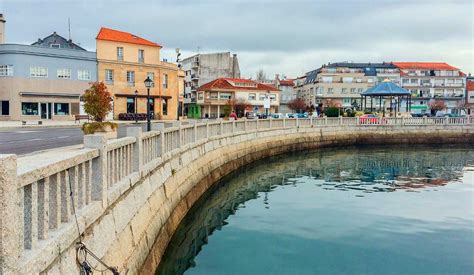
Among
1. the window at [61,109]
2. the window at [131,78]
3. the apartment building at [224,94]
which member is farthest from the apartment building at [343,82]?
the window at [61,109]

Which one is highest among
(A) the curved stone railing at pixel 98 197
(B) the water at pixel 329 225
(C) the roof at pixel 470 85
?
(C) the roof at pixel 470 85

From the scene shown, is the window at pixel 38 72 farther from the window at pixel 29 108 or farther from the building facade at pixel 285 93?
the building facade at pixel 285 93

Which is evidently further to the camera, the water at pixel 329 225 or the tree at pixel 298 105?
the tree at pixel 298 105

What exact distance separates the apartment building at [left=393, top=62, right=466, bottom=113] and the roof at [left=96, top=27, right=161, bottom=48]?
6520 centimetres

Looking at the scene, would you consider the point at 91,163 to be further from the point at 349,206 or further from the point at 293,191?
the point at 293,191

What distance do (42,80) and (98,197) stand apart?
41630 millimetres

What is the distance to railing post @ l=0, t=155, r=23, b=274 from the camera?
10.7ft

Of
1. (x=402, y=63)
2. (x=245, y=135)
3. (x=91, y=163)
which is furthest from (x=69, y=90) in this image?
(x=402, y=63)

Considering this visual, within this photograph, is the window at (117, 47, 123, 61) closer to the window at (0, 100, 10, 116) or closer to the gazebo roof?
the window at (0, 100, 10, 116)

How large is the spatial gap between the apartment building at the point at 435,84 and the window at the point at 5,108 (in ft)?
266

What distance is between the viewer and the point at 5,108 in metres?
40.7

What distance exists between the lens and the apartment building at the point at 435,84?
94438mm

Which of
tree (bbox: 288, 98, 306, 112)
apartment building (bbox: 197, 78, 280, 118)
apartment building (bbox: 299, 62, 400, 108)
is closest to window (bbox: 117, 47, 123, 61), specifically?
apartment building (bbox: 197, 78, 280, 118)

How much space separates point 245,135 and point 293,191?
7.30 m
